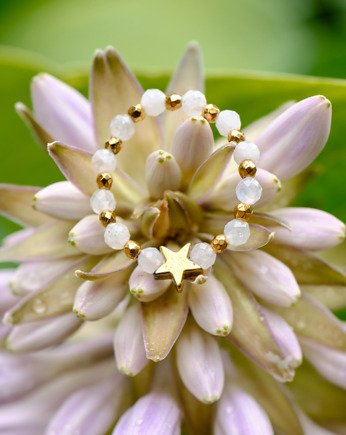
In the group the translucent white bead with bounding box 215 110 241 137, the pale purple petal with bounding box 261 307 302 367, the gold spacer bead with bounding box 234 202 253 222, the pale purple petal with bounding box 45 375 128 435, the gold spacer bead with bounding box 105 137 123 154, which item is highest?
the translucent white bead with bounding box 215 110 241 137

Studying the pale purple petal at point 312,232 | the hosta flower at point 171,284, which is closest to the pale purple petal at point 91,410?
the hosta flower at point 171,284

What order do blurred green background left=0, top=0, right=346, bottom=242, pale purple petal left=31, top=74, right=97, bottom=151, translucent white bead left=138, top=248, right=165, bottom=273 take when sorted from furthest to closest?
blurred green background left=0, top=0, right=346, bottom=242 → pale purple petal left=31, top=74, right=97, bottom=151 → translucent white bead left=138, top=248, right=165, bottom=273

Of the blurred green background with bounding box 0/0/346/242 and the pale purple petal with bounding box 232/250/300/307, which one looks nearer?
the pale purple petal with bounding box 232/250/300/307

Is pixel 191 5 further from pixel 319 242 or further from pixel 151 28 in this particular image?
pixel 319 242

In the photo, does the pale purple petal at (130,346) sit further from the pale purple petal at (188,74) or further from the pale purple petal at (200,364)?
the pale purple petal at (188,74)

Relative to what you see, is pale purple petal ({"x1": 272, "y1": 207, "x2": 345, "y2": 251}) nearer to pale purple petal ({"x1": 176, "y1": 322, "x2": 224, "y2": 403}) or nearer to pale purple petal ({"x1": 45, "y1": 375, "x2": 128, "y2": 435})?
pale purple petal ({"x1": 176, "y1": 322, "x2": 224, "y2": 403})

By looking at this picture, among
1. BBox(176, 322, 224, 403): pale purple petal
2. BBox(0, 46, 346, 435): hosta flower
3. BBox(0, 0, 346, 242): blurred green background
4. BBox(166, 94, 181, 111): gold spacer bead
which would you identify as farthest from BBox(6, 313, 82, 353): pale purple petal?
BBox(0, 0, 346, 242): blurred green background

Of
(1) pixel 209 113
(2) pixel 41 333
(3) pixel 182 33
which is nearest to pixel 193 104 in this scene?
(1) pixel 209 113
